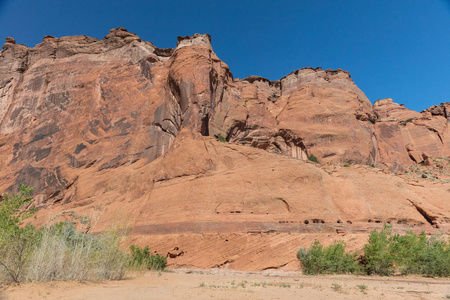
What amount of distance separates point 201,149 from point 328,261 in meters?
13.1

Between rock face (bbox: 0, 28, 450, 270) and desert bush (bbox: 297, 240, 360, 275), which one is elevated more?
rock face (bbox: 0, 28, 450, 270)

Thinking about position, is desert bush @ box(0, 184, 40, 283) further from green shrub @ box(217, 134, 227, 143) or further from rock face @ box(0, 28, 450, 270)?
green shrub @ box(217, 134, 227, 143)

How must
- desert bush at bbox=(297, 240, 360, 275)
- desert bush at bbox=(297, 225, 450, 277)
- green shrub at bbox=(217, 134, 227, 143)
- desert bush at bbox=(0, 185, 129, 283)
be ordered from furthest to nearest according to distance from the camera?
green shrub at bbox=(217, 134, 227, 143)
desert bush at bbox=(297, 240, 360, 275)
desert bush at bbox=(297, 225, 450, 277)
desert bush at bbox=(0, 185, 129, 283)

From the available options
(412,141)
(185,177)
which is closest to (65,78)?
(185,177)

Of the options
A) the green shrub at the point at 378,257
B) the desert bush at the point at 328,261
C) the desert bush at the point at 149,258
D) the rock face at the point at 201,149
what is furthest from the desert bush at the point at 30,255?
the green shrub at the point at 378,257

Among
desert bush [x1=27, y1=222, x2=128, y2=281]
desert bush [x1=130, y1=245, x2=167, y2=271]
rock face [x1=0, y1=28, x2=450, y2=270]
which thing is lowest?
desert bush [x1=130, y1=245, x2=167, y2=271]

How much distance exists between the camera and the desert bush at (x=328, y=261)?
15102 millimetres

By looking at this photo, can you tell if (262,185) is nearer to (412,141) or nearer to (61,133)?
(61,133)

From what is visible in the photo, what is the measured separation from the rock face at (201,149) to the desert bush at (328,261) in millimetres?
1553

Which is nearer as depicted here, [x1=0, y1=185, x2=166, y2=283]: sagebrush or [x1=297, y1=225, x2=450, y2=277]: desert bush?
[x1=0, y1=185, x2=166, y2=283]: sagebrush

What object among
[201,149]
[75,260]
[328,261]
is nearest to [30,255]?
[75,260]

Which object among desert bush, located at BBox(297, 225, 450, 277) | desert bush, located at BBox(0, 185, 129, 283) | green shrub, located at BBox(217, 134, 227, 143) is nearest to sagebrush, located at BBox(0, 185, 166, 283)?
desert bush, located at BBox(0, 185, 129, 283)

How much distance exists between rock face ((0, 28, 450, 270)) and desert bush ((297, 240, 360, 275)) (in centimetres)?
155

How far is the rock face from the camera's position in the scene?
63.3 ft
